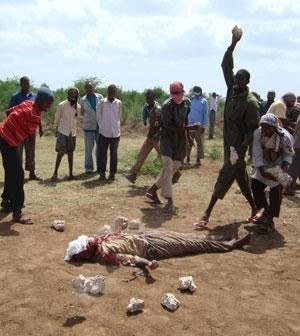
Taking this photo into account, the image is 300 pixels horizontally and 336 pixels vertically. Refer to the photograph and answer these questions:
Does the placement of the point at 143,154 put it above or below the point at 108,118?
below

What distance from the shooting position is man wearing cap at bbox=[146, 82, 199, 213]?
752cm

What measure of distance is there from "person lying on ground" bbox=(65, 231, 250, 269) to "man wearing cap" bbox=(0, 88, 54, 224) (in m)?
1.67

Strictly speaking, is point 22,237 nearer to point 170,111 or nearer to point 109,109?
point 170,111

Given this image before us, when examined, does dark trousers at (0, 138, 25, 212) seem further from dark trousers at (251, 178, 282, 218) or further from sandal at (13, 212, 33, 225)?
dark trousers at (251, 178, 282, 218)

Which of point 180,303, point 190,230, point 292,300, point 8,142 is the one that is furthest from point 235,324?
point 8,142

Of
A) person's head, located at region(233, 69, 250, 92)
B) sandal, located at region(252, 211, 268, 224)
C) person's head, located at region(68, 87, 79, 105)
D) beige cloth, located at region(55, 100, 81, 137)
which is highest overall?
person's head, located at region(233, 69, 250, 92)

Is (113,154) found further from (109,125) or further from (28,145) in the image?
(28,145)

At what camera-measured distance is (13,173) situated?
267 inches

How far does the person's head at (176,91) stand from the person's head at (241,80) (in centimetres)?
98

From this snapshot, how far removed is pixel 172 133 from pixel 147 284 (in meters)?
3.12

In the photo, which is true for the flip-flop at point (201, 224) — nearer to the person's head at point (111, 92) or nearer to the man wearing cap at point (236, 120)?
the man wearing cap at point (236, 120)

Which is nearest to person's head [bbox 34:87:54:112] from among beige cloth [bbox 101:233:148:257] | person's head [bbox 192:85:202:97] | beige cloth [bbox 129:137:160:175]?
beige cloth [bbox 101:233:148:257]

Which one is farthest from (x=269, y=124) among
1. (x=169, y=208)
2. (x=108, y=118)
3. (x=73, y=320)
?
(x=108, y=118)

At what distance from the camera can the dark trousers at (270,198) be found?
686 centimetres
